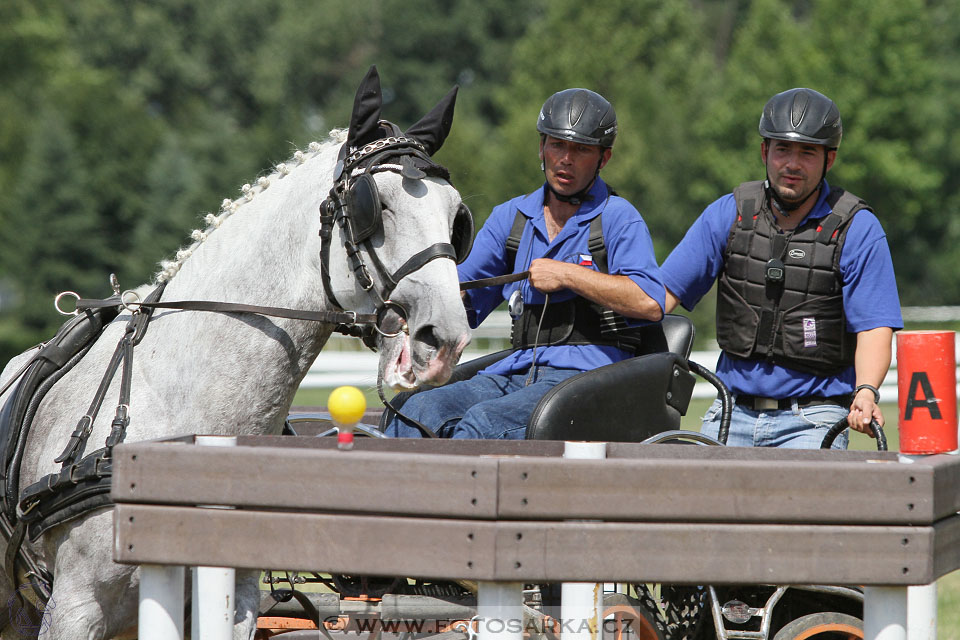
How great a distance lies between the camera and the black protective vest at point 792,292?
15.4ft

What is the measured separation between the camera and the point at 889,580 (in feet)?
9.05

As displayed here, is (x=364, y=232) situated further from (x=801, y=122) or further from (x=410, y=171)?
(x=801, y=122)

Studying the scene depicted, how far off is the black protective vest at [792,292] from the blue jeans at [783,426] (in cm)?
19

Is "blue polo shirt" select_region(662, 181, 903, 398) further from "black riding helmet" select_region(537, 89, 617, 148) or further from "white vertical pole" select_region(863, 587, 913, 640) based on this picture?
"white vertical pole" select_region(863, 587, 913, 640)

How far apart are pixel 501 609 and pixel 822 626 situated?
6.30ft

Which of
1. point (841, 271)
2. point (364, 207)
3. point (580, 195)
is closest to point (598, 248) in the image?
point (580, 195)

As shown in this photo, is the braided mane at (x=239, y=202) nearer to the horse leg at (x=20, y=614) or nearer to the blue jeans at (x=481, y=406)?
the blue jeans at (x=481, y=406)

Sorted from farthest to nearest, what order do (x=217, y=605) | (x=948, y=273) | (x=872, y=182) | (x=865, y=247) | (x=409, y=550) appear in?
(x=948, y=273) < (x=872, y=182) < (x=865, y=247) < (x=217, y=605) < (x=409, y=550)

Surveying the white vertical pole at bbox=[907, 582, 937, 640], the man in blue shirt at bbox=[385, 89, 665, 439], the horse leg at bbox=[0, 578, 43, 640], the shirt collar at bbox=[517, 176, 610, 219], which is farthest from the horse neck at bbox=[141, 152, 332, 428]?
the white vertical pole at bbox=[907, 582, 937, 640]

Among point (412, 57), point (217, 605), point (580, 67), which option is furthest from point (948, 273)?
point (217, 605)

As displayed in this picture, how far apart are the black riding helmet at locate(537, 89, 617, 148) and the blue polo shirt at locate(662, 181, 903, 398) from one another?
59cm

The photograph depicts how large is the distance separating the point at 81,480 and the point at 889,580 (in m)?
2.32

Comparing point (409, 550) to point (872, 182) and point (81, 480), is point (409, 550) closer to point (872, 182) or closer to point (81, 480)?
point (81, 480)

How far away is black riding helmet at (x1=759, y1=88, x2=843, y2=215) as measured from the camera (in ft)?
15.5
